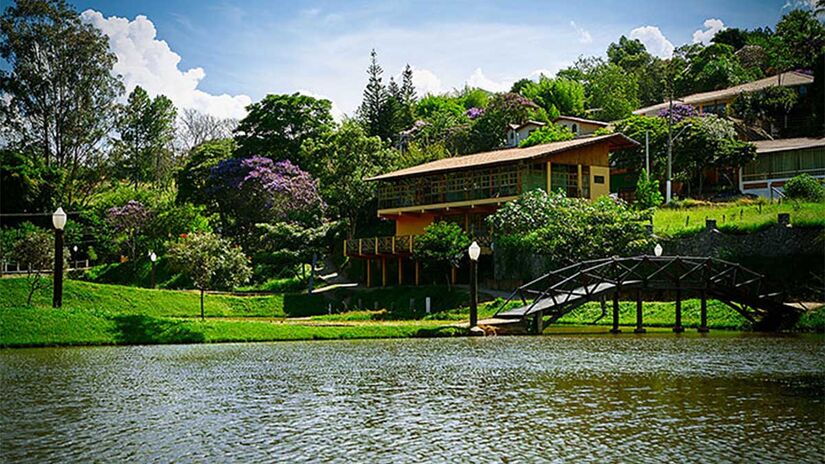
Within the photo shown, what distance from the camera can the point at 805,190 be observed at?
39.7 metres

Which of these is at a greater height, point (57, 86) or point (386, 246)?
point (57, 86)

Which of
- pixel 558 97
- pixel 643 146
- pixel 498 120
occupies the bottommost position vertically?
pixel 643 146

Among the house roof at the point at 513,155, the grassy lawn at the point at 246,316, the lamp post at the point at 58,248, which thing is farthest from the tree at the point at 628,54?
the lamp post at the point at 58,248

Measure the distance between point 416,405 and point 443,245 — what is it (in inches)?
1136

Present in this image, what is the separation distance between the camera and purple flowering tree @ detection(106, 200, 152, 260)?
5616 centimetres

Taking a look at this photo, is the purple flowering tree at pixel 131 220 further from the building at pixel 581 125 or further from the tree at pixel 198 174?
the building at pixel 581 125

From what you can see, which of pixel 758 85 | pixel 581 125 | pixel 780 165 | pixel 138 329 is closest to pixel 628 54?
pixel 758 85

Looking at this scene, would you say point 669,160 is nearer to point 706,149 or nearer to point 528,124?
point 706,149

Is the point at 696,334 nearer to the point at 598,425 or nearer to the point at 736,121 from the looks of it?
the point at 598,425

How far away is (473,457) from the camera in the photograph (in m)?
8.75

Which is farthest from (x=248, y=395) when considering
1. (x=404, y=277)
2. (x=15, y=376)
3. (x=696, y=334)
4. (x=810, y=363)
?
(x=404, y=277)

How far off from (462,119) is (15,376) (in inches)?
2559

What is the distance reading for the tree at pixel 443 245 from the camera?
40.6 m

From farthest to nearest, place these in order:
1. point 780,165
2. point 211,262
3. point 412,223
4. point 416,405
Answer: point 412,223 < point 780,165 < point 211,262 < point 416,405
